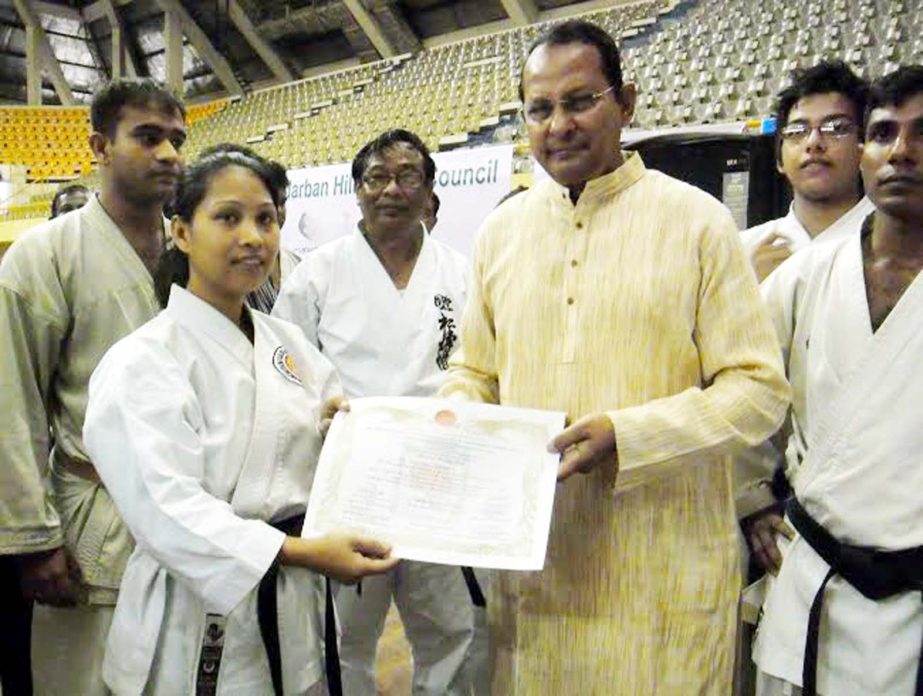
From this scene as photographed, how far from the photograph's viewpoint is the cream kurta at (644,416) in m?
1.26

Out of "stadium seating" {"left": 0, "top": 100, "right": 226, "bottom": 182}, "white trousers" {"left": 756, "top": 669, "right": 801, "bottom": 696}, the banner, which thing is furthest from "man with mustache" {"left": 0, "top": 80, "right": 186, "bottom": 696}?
"stadium seating" {"left": 0, "top": 100, "right": 226, "bottom": 182}

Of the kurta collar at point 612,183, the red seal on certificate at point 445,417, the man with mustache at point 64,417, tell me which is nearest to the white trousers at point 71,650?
the man with mustache at point 64,417

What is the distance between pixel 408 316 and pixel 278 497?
99 centimetres

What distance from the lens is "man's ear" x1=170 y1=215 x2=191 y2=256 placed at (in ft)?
4.87

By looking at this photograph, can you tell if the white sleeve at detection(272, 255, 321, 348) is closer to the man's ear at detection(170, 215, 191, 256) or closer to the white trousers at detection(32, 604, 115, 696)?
the man's ear at detection(170, 215, 191, 256)

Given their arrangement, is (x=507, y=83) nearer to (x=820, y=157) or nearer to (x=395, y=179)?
(x=395, y=179)

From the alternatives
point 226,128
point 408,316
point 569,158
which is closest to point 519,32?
point 226,128

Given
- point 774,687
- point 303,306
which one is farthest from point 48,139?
point 774,687

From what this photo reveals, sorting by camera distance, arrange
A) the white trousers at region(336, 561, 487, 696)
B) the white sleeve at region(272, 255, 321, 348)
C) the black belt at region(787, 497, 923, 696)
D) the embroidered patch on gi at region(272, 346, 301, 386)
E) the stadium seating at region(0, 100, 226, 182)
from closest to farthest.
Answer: the black belt at region(787, 497, 923, 696), the embroidered patch on gi at region(272, 346, 301, 386), the white trousers at region(336, 561, 487, 696), the white sleeve at region(272, 255, 321, 348), the stadium seating at region(0, 100, 226, 182)

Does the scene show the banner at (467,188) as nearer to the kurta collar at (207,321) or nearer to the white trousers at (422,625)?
the white trousers at (422,625)

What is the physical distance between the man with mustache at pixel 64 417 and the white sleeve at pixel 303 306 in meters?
0.56

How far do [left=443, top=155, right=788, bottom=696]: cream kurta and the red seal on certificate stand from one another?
14cm

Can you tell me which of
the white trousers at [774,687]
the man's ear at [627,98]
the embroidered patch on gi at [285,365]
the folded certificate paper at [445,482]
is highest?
the man's ear at [627,98]

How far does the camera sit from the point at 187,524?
48.4 inches
